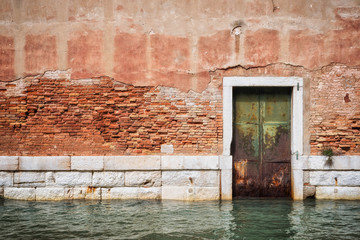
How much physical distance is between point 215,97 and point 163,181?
1785mm

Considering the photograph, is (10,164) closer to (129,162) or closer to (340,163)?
(129,162)

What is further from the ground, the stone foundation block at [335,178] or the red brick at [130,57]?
the red brick at [130,57]

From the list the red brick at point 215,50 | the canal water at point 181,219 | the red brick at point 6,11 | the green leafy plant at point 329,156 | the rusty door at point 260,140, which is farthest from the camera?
the rusty door at point 260,140

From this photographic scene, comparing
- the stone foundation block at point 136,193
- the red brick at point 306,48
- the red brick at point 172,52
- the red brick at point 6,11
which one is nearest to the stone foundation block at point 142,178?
the stone foundation block at point 136,193

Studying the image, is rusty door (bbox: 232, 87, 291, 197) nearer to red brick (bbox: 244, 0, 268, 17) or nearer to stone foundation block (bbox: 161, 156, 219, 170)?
stone foundation block (bbox: 161, 156, 219, 170)

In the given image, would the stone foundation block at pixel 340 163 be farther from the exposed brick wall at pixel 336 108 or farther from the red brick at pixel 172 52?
the red brick at pixel 172 52

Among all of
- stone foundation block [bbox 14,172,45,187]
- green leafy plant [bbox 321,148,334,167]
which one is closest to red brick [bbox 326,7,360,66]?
green leafy plant [bbox 321,148,334,167]

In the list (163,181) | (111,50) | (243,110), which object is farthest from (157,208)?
(111,50)

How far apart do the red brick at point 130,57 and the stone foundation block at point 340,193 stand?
3846 mm

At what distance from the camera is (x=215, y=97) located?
595cm

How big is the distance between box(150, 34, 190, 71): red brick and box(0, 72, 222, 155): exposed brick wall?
430 millimetres

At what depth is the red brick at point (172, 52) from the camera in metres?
5.95

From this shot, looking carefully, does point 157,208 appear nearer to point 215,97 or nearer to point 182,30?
point 215,97

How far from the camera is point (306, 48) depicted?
5898 mm
